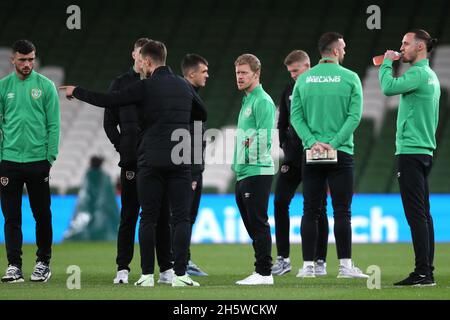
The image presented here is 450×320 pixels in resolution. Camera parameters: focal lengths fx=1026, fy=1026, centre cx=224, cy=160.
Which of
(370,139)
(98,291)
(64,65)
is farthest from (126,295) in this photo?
(64,65)

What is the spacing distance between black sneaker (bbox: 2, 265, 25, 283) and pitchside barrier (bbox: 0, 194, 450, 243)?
6.10 metres

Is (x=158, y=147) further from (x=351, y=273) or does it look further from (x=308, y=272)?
(x=351, y=273)

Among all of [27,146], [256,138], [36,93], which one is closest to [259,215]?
[256,138]

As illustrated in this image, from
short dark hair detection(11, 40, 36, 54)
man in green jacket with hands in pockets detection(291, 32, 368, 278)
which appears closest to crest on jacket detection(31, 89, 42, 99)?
short dark hair detection(11, 40, 36, 54)

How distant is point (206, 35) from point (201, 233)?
7.17 meters

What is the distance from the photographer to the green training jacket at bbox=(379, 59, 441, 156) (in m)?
7.85

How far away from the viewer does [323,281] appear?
8367 millimetres

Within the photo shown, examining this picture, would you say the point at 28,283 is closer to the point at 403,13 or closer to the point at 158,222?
the point at 158,222

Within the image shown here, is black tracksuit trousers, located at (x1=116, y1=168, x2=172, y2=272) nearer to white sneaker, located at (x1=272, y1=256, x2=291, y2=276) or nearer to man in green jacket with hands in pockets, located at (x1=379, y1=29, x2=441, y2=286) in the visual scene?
white sneaker, located at (x1=272, y1=256, x2=291, y2=276)

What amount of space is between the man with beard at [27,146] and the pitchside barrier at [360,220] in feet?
19.4

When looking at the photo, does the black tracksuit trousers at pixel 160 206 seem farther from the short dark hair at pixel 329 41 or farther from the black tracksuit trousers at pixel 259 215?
the short dark hair at pixel 329 41

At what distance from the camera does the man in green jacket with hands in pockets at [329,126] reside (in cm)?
828

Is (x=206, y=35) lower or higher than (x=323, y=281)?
higher
